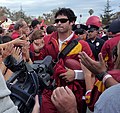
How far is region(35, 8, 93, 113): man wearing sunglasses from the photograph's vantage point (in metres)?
4.30

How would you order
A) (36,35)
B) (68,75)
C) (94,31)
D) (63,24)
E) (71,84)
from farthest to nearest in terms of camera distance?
(94,31) → (36,35) → (63,24) → (71,84) → (68,75)

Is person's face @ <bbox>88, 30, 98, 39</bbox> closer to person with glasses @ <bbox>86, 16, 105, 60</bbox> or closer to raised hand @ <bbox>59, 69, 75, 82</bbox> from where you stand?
person with glasses @ <bbox>86, 16, 105, 60</bbox>

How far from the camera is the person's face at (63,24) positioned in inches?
193

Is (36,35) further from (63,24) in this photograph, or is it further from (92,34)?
(92,34)

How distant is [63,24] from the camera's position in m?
4.96

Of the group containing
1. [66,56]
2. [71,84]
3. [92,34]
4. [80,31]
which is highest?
[66,56]

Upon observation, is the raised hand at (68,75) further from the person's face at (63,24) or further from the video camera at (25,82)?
the video camera at (25,82)

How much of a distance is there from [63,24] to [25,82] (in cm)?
271

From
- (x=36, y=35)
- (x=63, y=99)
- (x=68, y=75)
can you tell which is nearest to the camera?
(x=63, y=99)

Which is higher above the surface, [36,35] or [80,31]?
[36,35]

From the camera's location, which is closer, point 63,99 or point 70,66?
point 63,99

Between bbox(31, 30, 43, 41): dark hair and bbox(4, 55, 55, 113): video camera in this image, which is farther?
bbox(31, 30, 43, 41): dark hair

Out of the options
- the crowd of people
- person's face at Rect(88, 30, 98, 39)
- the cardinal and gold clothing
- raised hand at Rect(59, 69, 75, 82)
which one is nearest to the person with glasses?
person's face at Rect(88, 30, 98, 39)

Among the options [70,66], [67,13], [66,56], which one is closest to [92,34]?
[67,13]
